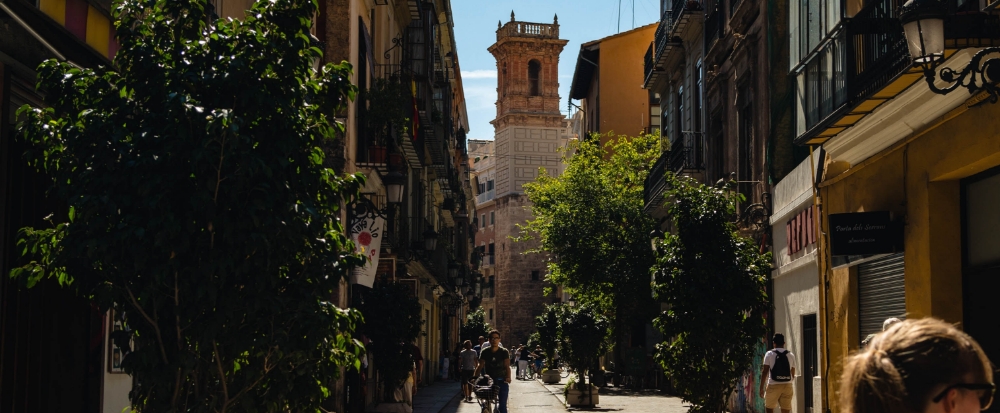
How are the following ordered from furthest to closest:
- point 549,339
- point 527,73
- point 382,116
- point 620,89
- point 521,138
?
point 527,73
point 521,138
point 620,89
point 549,339
point 382,116

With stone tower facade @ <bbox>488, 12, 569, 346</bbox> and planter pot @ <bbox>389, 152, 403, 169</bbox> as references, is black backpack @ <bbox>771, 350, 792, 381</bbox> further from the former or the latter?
stone tower facade @ <bbox>488, 12, 569, 346</bbox>

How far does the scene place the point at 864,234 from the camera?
12.5m

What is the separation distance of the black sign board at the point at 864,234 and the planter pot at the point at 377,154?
1013cm

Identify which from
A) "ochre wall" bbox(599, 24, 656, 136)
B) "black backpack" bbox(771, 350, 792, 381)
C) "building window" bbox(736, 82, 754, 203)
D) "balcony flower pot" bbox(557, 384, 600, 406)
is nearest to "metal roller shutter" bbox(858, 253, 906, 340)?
"black backpack" bbox(771, 350, 792, 381)

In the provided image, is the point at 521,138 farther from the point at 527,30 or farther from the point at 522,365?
the point at 522,365

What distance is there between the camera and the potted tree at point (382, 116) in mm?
21531

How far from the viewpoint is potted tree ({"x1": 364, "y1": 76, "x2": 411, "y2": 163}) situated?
70.6ft

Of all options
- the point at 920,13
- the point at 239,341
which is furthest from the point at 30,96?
the point at 920,13

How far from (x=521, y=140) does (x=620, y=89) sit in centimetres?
3163

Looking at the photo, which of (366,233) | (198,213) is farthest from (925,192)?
(366,233)

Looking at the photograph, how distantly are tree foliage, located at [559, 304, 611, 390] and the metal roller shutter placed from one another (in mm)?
14653

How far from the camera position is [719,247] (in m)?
15.0

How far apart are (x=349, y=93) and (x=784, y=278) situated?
13.0 meters

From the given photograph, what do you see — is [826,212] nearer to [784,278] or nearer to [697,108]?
[784,278]
